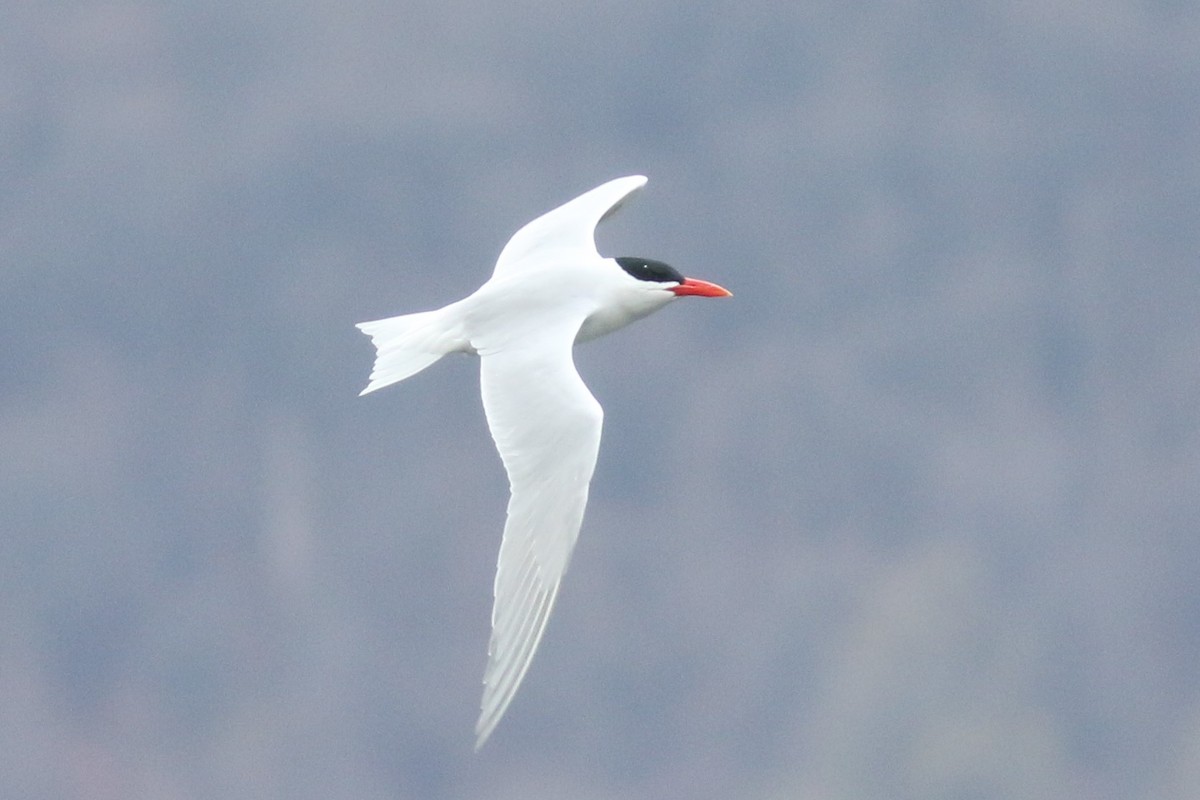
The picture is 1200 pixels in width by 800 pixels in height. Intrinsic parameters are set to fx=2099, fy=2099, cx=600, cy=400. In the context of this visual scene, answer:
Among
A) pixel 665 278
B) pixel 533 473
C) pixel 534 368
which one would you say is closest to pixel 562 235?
pixel 665 278

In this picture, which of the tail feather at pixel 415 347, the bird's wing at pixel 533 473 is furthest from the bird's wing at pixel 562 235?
the bird's wing at pixel 533 473

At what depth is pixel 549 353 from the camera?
14234 mm

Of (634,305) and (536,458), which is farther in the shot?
(634,305)

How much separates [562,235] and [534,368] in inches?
103

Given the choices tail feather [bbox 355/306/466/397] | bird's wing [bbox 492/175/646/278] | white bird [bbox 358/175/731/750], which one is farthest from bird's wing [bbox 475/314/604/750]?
bird's wing [bbox 492/175/646/278]

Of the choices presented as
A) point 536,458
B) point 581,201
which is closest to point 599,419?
point 536,458

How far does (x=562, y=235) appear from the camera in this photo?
16.5 meters

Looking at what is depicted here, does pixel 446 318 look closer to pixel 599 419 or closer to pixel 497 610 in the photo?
pixel 599 419

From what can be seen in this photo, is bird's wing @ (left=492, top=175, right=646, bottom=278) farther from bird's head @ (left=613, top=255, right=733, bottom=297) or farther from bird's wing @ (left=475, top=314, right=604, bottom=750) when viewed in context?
bird's wing @ (left=475, top=314, right=604, bottom=750)

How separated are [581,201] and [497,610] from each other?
5.48 meters

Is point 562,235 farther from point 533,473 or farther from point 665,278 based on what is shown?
point 533,473

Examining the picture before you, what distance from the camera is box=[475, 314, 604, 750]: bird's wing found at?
12336 millimetres

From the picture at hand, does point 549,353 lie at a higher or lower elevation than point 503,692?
higher

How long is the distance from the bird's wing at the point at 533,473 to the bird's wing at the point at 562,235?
152 cm
